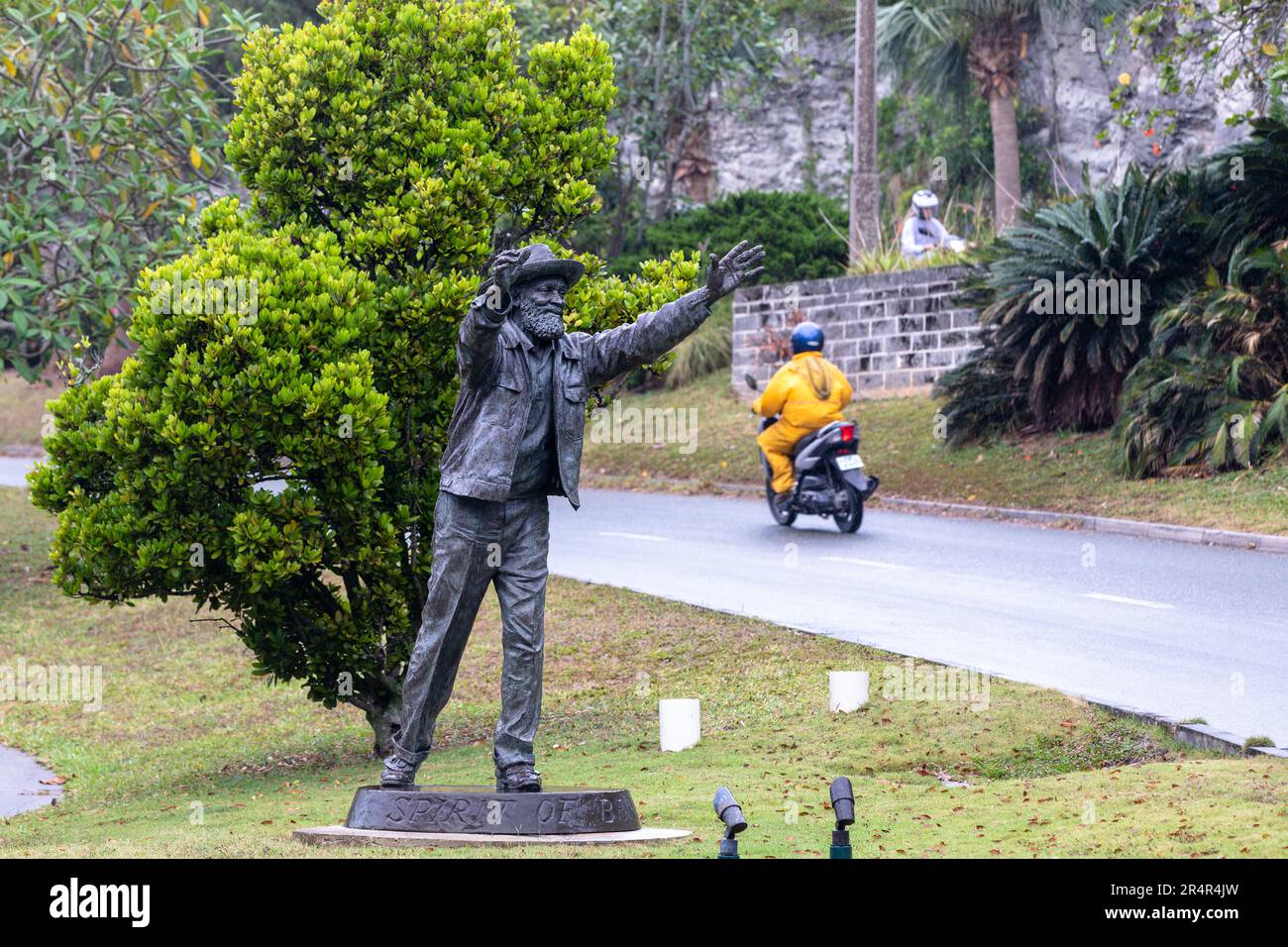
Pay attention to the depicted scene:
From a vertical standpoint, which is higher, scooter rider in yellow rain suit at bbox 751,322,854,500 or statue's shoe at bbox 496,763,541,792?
scooter rider in yellow rain suit at bbox 751,322,854,500

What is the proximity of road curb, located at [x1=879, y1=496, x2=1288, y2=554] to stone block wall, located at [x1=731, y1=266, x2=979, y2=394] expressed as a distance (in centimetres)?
447

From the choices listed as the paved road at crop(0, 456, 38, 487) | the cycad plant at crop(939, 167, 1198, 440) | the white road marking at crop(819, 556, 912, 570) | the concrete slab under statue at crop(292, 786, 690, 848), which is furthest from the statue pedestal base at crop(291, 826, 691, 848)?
the paved road at crop(0, 456, 38, 487)

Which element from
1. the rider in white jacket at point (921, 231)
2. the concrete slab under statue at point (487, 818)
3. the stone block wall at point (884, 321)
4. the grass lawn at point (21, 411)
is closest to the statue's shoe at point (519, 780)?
the concrete slab under statue at point (487, 818)

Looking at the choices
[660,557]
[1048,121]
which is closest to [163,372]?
[660,557]

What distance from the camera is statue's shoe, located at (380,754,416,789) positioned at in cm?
775

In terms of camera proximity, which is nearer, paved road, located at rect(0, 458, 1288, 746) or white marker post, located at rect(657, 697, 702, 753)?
white marker post, located at rect(657, 697, 702, 753)

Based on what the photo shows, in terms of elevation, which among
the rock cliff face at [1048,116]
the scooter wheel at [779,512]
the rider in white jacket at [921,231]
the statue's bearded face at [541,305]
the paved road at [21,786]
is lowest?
the paved road at [21,786]

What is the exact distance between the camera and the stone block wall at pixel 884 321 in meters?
25.2

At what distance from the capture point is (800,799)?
Answer: 27.6ft

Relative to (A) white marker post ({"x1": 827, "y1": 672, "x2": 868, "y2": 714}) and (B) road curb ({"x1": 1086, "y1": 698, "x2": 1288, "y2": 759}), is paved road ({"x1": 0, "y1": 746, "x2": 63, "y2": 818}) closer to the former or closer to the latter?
(A) white marker post ({"x1": 827, "y1": 672, "x2": 868, "y2": 714})

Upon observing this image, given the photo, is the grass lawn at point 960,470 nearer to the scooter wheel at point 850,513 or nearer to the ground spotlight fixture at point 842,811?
the scooter wheel at point 850,513

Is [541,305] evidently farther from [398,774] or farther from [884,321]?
[884,321]

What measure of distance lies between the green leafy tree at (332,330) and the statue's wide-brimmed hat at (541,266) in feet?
7.34
